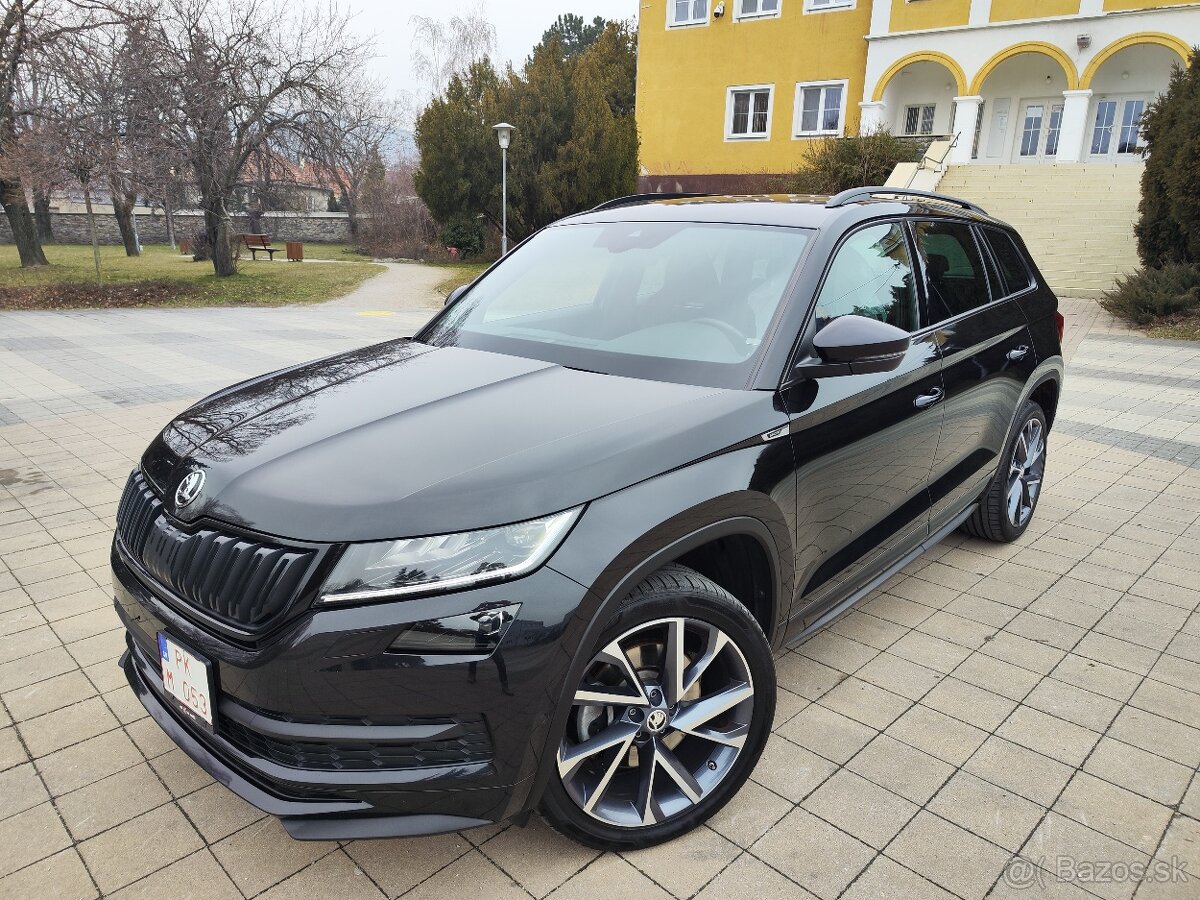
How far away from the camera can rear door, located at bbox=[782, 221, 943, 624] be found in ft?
8.60

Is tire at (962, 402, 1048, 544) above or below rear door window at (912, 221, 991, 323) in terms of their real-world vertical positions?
below

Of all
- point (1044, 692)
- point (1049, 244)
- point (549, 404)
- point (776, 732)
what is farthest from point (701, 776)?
point (1049, 244)

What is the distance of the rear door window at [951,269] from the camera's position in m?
3.42

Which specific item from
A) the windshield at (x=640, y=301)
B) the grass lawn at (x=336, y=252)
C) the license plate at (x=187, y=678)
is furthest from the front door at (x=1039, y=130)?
the license plate at (x=187, y=678)

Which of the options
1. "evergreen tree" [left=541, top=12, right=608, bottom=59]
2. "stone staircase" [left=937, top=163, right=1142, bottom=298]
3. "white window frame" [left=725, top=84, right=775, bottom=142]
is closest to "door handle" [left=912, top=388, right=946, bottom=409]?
"stone staircase" [left=937, top=163, right=1142, bottom=298]

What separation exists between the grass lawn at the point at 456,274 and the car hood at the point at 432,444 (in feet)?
52.3

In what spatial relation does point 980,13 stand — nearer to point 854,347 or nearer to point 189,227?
point 854,347

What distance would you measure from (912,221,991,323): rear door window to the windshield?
0.84 m

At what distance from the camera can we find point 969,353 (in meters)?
3.52

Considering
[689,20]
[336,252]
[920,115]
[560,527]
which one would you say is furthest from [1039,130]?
[560,527]

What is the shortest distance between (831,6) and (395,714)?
3005cm

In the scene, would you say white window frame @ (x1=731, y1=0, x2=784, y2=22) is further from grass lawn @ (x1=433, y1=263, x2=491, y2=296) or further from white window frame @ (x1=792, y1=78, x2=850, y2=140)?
grass lawn @ (x1=433, y1=263, x2=491, y2=296)

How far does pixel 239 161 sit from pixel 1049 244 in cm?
1859

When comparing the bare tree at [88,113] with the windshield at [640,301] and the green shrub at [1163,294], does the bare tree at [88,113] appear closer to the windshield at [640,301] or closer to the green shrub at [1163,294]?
the windshield at [640,301]
